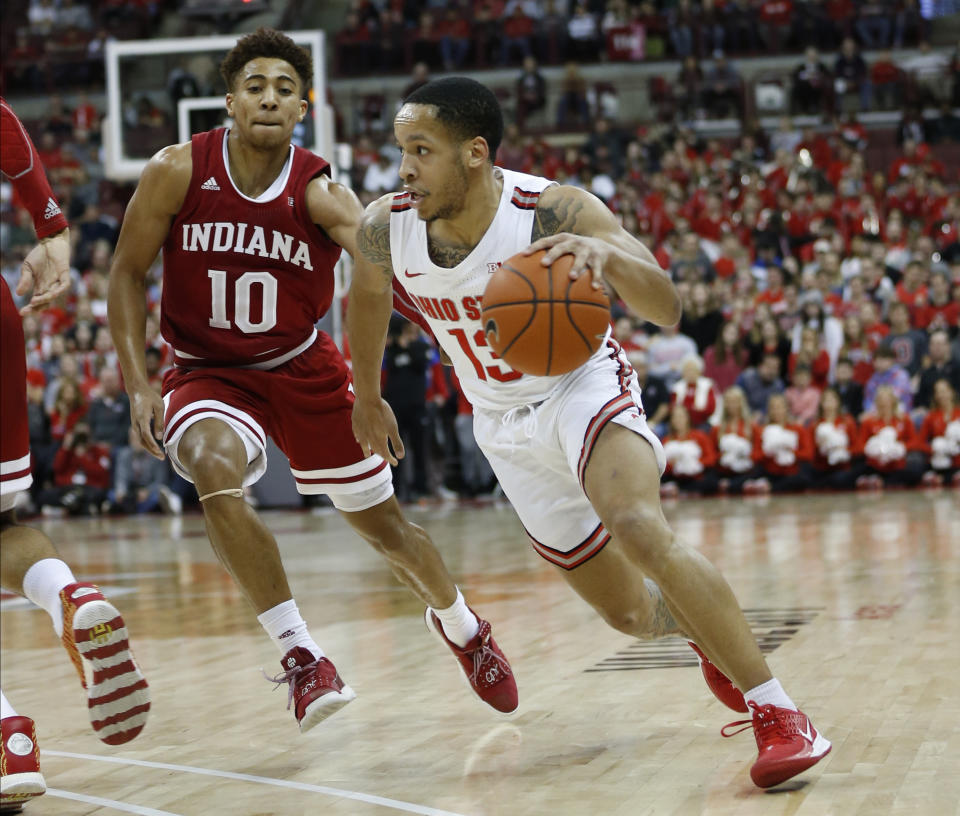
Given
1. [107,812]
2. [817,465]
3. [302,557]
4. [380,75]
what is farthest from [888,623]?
→ [380,75]

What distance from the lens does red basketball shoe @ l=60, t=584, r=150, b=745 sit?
3.80 m

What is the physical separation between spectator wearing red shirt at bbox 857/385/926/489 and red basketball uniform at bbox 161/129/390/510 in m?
9.93

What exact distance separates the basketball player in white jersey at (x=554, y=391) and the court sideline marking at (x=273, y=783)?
0.87 m

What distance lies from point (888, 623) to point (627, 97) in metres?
17.8

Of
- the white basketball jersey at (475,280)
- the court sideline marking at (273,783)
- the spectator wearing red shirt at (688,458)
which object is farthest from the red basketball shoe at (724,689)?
the spectator wearing red shirt at (688,458)

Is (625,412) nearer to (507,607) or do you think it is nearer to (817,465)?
(507,607)

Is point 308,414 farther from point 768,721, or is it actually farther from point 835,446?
point 835,446

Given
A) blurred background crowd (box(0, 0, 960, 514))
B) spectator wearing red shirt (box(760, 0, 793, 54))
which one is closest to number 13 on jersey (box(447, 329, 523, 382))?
blurred background crowd (box(0, 0, 960, 514))

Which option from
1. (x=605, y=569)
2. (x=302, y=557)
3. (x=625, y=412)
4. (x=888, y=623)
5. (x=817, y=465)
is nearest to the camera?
(x=625, y=412)

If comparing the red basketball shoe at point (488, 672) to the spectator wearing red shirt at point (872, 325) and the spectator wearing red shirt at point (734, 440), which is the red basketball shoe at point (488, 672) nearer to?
the spectator wearing red shirt at point (734, 440)

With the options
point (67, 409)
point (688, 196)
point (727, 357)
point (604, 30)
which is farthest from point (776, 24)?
point (67, 409)

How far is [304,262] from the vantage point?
5.18m

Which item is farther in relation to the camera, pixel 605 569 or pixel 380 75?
pixel 380 75

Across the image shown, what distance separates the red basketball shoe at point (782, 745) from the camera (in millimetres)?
3695
